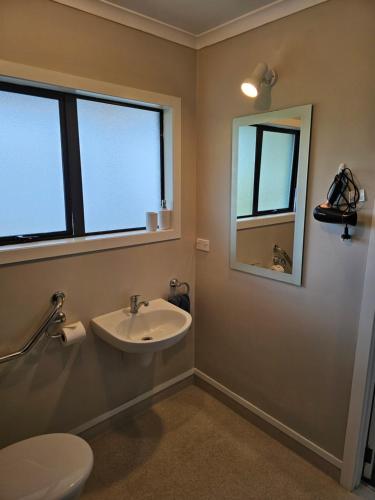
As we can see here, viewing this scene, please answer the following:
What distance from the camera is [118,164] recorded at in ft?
6.86

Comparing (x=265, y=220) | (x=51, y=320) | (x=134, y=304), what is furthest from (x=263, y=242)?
(x=51, y=320)

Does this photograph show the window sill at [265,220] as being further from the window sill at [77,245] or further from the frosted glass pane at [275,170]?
the window sill at [77,245]

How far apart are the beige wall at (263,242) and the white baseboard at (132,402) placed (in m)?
1.10

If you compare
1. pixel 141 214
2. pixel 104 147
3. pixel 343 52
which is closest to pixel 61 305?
pixel 141 214

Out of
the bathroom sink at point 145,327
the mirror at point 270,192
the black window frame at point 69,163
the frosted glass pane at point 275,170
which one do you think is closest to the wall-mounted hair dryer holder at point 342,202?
the mirror at point 270,192

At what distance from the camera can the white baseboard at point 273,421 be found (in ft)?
5.99

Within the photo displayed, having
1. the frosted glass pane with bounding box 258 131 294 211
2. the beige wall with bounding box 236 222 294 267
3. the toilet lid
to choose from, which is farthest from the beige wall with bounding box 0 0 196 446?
the frosted glass pane with bounding box 258 131 294 211

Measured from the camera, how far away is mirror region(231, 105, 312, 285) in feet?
5.69

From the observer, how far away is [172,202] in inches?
88.4

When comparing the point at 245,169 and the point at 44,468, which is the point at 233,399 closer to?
the point at 44,468

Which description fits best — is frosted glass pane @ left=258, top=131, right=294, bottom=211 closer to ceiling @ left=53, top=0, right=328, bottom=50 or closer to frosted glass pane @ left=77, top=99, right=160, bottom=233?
ceiling @ left=53, top=0, right=328, bottom=50

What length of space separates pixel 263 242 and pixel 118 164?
1.06m

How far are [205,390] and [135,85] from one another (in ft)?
7.37

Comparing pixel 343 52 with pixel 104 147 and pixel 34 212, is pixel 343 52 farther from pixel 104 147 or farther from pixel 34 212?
pixel 34 212
